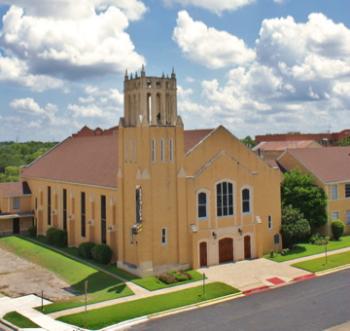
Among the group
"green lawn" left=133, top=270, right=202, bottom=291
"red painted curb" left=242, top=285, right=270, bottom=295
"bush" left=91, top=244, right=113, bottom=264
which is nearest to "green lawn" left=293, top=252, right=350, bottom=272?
"red painted curb" left=242, top=285, right=270, bottom=295

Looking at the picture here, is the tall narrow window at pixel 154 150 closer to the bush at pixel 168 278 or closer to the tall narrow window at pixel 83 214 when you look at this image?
the bush at pixel 168 278

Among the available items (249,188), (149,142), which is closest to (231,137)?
(249,188)

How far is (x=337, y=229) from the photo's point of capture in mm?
50875

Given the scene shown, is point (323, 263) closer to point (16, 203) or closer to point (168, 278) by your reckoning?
point (168, 278)

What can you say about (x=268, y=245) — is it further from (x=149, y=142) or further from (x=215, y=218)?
(x=149, y=142)

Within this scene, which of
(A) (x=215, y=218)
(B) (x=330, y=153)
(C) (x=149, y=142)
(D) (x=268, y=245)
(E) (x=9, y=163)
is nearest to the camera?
(C) (x=149, y=142)

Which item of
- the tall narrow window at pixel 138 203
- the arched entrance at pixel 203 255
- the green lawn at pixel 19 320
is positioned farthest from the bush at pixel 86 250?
the green lawn at pixel 19 320

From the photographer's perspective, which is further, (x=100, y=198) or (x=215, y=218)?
(x=100, y=198)

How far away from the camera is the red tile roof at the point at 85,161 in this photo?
4519 cm

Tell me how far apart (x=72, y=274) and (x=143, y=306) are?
10928 millimetres

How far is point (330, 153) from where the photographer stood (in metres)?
60.0

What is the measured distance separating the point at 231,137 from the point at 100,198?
1359 cm

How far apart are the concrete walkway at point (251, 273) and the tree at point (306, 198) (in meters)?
9.85

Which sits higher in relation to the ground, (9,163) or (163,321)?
(9,163)
